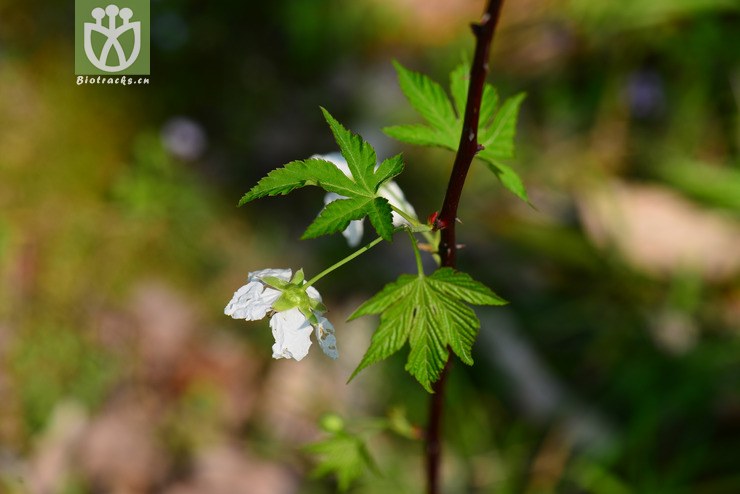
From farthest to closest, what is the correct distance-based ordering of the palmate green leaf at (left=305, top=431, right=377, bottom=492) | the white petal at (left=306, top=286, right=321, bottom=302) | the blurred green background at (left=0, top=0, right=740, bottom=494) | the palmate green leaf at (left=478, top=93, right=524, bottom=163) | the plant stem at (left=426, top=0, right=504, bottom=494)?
1. the blurred green background at (left=0, top=0, right=740, bottom=494)
2. the palmate green leaf at (left=305, top=431, right=377, bottom=492)
3. the palmate green leaf at (left=478, top=93, right=524, bottom=163)
4. the white petal at (left=306, top=286, right=321, bottom=302)
5. the plant stem at (left=426, top=0, right=504, bottom=494)

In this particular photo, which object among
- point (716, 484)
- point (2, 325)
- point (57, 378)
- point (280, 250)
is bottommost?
point (716, 484)

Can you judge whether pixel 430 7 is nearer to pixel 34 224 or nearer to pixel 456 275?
pixel 34 224

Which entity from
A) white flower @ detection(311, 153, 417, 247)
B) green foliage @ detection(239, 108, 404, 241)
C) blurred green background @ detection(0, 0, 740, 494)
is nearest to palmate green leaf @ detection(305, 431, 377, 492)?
white flower @ detection(311, 153, 417, 247)

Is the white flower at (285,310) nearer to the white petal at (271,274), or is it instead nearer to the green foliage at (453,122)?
the white petal at (271,274)

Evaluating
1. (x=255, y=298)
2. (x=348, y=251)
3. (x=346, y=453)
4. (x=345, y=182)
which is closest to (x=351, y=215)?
(x=345, y=182)

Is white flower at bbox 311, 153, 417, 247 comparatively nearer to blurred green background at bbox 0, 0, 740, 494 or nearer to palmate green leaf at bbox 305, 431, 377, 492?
palmate green leaf at bbox 305, 431, 377, 492

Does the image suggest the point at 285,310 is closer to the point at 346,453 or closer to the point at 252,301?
the point at 252,301

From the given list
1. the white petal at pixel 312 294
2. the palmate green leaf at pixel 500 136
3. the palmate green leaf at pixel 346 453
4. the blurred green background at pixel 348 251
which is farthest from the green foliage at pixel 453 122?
the blurred green background at pixel 348 251

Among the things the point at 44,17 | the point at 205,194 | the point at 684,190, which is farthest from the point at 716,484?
the point at 44,17
